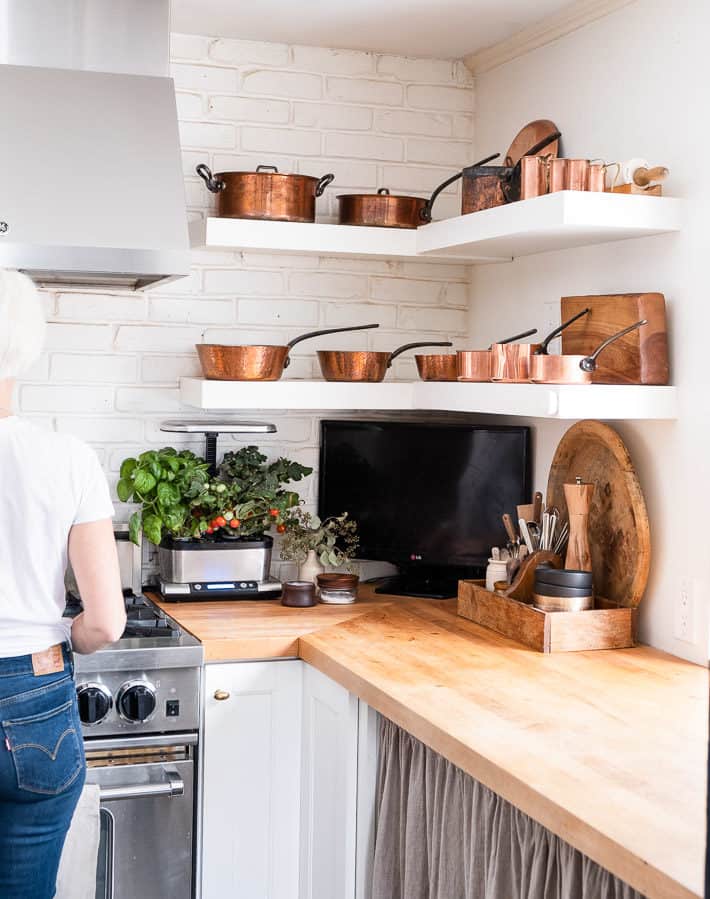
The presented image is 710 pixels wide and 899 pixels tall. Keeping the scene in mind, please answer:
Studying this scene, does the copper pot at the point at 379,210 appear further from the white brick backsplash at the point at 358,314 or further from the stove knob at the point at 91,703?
the stove knob at the point at 91,703

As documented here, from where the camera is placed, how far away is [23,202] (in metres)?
2.66

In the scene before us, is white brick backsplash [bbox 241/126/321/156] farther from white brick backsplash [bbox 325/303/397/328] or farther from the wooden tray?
the wooden tray

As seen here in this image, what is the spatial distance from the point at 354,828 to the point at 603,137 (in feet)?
5.50

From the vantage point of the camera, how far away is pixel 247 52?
3.27 m

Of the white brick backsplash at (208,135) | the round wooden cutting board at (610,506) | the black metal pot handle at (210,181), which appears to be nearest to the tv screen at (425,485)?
the round wooden cutting board at (610,506)

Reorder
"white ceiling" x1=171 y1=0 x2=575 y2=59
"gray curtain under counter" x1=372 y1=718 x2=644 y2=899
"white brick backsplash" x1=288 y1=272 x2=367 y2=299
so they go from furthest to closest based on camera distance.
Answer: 1. "white brick backsplash" x1=288 y1=272 x2=367 y2=299
2. "white ceiling" x1=171 y1=0 x2=575 y2=59
3. "gray curtain under counter" x1=372 y1=718 x2=644 y2=899

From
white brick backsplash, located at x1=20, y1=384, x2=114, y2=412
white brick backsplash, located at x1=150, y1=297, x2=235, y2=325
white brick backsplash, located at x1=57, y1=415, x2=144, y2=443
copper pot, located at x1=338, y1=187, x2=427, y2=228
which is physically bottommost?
white brick backsplash, located at x1=57, y1=415, x2=144, y2=443

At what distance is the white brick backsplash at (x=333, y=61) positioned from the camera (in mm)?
3324

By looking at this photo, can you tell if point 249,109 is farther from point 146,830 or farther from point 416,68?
point 146,830

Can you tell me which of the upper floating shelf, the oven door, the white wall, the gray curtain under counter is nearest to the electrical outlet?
the white wall

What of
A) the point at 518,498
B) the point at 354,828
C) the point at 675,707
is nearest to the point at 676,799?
the point at 675,707

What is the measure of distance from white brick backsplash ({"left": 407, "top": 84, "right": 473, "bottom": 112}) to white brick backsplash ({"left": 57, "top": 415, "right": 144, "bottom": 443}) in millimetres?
1231

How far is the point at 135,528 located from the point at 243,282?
2.48ft

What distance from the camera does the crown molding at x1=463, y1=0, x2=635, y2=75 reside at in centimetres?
281
